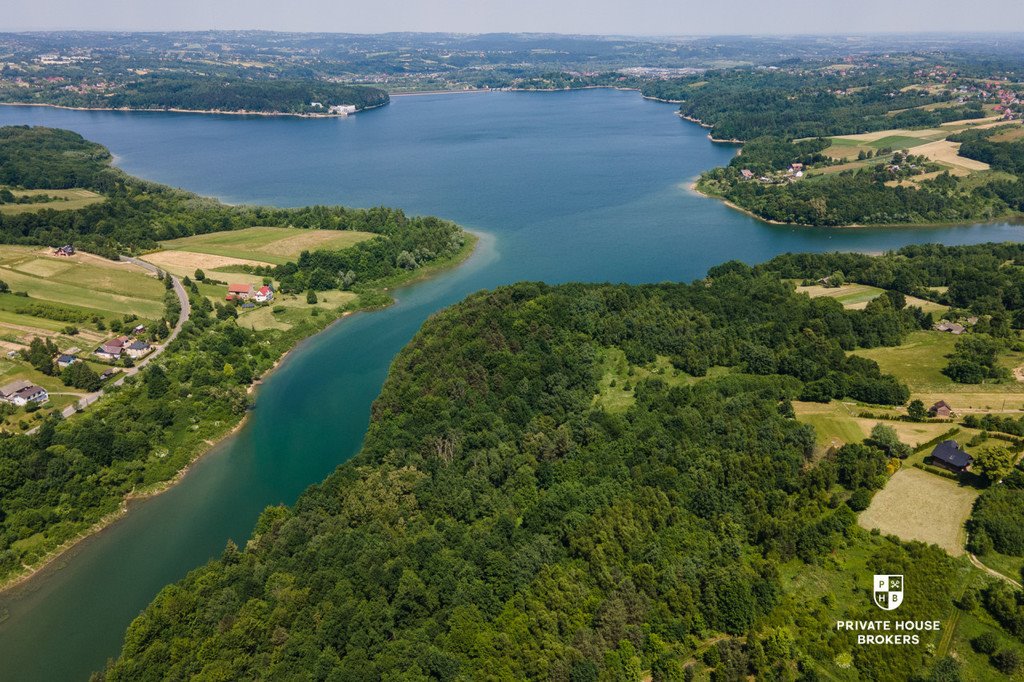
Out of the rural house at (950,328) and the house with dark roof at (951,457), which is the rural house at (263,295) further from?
the rural house at (950,328)

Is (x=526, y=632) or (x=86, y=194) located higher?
(x=86, y=194)

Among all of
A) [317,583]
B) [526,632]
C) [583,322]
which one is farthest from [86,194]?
[526,632]

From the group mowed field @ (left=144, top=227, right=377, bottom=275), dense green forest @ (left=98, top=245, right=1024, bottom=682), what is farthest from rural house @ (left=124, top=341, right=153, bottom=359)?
dense green forest @ (left=98, top=245, right=1024, bottom=682)

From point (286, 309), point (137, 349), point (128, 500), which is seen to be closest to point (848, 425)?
point (128, 500)

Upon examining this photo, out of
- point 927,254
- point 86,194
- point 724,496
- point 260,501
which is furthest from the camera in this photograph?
point 86,194

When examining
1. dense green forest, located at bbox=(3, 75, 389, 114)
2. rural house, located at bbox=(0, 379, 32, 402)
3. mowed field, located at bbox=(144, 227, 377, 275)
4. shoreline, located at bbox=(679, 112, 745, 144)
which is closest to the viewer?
rural house, located at bbox=(0, 379, 32, 402)

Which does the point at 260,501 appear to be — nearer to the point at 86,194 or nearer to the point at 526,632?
the point at 526,632

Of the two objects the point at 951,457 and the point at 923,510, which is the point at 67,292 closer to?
the point at 923,510

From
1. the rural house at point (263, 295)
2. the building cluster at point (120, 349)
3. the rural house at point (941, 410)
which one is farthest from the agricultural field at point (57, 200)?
the rural house at point (941, 410)

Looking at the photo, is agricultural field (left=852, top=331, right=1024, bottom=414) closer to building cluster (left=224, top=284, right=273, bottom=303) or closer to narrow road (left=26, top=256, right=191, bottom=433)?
building cluster (left=224, top=284, right=273, bottom=303)
